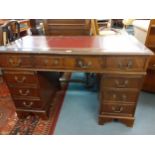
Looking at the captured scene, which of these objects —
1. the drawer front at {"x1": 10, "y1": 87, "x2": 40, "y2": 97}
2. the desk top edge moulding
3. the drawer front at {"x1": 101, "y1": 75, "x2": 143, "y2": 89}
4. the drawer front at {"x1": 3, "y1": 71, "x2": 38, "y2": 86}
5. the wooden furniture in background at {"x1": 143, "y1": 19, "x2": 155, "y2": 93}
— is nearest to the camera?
the desk top edge moulding

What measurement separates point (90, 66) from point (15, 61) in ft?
2.19

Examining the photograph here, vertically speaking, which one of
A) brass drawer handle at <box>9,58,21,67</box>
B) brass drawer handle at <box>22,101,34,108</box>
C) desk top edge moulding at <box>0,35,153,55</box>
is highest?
desk top edge moulding at <box>0,35,153,55</box>

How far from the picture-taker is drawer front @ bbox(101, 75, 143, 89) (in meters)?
1.33

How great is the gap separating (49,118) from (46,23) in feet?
4.02

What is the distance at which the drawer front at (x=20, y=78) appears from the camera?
1445 mm

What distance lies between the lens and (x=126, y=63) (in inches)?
49.1

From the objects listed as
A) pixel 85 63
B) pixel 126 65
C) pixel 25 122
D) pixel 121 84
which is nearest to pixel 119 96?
pixel 121 84

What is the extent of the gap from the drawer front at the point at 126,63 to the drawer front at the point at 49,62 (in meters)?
0.40

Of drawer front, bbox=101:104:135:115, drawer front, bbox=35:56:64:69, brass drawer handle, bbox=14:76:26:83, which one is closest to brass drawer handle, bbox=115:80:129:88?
drawer front, bbox=101:104:135:115

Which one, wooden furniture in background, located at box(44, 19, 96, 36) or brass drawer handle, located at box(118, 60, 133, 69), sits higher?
wooden furniture in background, located at box(44, 19, 96, 36)

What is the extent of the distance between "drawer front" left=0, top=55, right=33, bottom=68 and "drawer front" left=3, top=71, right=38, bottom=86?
0.08 m

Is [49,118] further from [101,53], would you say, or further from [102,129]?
[101,53]

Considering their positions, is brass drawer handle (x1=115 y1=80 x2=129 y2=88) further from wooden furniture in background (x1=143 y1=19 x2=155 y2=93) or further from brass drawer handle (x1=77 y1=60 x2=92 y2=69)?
wooden furniture in background (x1=143 y1=19 x2=155 y2=93)
